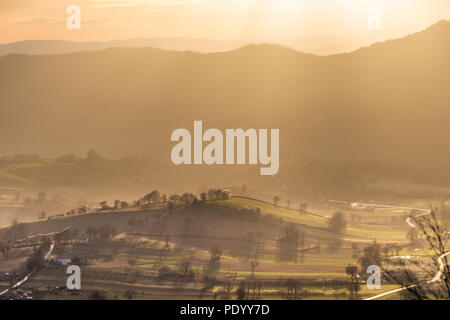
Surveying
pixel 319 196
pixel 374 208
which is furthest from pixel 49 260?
pixel 319 196

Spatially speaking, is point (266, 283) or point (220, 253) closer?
point (266, 283)

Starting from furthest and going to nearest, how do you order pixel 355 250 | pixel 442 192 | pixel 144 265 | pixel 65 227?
pixel 442 192
pixel 65 227
pixel 355 250
pixel 144 265

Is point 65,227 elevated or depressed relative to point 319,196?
depressed

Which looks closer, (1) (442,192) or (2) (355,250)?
(2) (355,250)
